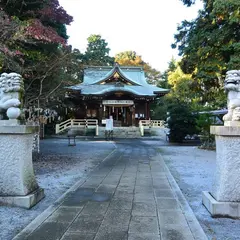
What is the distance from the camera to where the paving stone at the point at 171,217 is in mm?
3791

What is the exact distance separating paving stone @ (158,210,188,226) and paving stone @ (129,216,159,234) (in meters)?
0.11

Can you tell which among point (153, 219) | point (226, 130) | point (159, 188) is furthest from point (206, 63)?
point (153, 219)

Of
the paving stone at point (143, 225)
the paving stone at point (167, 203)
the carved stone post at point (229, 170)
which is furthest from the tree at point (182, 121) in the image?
the paving stone at point (143, 225)

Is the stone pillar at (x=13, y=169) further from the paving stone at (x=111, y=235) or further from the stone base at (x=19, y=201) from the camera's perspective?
the paving stone at (x=111, y=235)

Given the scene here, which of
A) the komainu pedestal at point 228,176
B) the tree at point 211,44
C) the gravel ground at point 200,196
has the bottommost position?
the gravel ground at point 200,196

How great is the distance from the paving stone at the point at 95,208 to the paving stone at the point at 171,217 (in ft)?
2.71

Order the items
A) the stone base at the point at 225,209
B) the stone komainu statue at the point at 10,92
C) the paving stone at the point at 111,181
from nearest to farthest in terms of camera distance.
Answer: the stone base at the point at 225,209, the stone komainu statue at the point at 10,92, the paving stone at the point at 111,181

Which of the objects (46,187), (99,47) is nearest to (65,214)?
(46,187)

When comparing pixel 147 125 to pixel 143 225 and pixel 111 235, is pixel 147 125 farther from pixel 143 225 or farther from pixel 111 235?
pixel 111 235

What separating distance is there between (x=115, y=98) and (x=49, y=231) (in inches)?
1148

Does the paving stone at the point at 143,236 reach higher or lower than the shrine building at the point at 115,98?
lower

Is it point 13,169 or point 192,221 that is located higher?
point 13,169

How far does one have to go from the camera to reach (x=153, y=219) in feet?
12.8

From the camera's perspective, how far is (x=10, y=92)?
4.75 m
